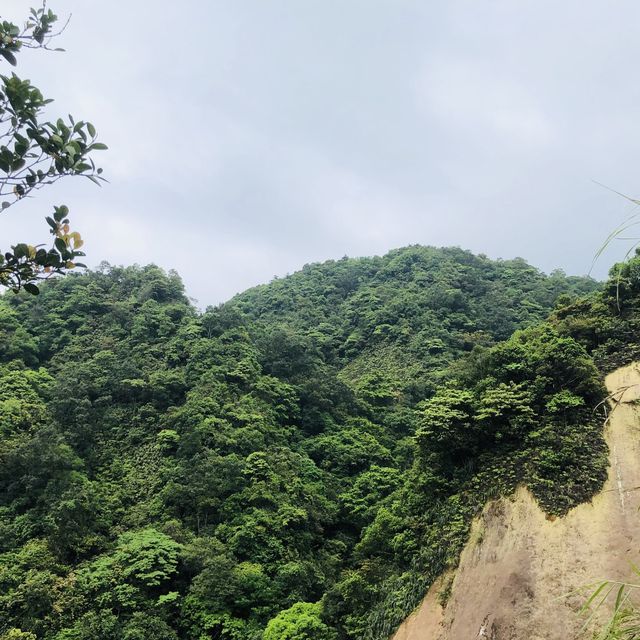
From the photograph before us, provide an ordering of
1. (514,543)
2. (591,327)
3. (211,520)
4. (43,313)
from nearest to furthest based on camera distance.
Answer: (514,543) < (591,327) < (211,520) < (43,313)

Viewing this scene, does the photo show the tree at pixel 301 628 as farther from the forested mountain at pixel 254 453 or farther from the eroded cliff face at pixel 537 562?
the eroded cliff face at pixel 537 562

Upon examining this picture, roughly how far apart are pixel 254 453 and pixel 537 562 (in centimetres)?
989

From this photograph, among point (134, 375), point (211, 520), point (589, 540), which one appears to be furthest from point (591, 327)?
Result: point (134, 375)

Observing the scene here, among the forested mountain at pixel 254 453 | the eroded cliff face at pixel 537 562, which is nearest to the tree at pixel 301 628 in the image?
the forested mountain at pixel 254 453

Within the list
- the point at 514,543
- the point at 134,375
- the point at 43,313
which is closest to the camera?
the point at 514,543

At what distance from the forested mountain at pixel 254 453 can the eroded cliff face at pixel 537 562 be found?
328mm

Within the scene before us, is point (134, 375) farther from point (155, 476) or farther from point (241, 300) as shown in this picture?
point (241, 300)

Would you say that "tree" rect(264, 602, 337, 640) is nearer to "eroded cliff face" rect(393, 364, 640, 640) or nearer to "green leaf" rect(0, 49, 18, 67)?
"eroded cliff face" rect(393, 364, 640, 640)

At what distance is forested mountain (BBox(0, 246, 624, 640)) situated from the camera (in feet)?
33.0

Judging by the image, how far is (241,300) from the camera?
127ft

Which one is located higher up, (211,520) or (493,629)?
(211,520)

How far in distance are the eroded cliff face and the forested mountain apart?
328 millimetres

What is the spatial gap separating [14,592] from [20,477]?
4239 millimetres

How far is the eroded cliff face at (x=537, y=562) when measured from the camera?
7.50 meters
